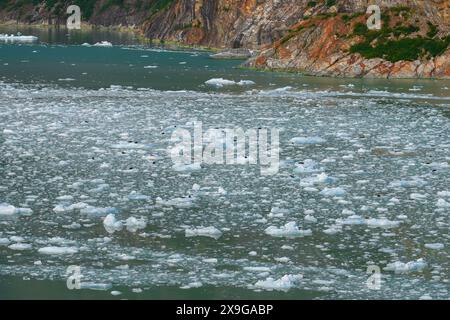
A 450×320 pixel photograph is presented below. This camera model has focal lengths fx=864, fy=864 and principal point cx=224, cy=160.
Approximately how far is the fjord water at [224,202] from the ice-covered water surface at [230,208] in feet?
0.15

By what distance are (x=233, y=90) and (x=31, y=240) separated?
28.2 m

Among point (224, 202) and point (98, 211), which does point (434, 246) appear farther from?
point (98, 211)

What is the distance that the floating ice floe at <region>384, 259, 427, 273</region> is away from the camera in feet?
45.8

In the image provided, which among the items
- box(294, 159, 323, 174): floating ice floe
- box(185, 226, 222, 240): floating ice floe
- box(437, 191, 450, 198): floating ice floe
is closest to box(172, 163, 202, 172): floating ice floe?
box(294, 159, 323, 174): floating ice floe

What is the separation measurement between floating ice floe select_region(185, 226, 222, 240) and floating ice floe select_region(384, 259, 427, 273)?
332 centimetres

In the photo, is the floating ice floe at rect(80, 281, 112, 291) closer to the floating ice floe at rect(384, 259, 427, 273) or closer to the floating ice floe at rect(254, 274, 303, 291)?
the floating ice floe at rect(254, 274, 303, 291)

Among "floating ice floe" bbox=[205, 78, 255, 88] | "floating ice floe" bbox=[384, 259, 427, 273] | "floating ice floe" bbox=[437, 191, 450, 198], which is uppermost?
"floating ice floe" bbox=[437, 191, 450, 198]

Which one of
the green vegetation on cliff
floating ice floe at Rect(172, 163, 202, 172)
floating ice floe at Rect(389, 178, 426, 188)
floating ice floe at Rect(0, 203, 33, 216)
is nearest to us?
floating ice floe at Rect(0, 203, 33, 216)

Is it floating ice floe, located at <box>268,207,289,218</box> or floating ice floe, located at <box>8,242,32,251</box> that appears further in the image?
floating ice floe, located at <box>268,207,289,218</box>

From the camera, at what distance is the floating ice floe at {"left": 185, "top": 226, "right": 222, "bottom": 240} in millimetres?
15828

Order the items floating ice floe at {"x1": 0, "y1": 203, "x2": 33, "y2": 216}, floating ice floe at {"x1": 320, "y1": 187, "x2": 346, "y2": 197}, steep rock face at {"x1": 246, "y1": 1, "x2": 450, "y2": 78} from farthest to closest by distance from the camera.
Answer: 1. steep rock face at {"x1": 246, "y1": 1, "x2": 450, "y2": 78}
2. floating ice floe at {"x1": 320, "y1": 187, "x2": 346, "y2": 197}
3. floating ice floe at {"x1": 0, "y1": 203, "x2": 33, "y2": 216}

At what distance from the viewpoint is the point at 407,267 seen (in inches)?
551

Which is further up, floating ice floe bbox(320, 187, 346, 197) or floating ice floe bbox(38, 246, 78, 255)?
floating ice floe bbox(320, 187, 346, 197)

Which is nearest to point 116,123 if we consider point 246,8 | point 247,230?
point 247,230
